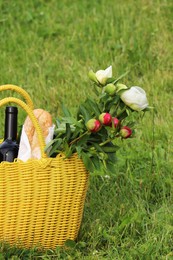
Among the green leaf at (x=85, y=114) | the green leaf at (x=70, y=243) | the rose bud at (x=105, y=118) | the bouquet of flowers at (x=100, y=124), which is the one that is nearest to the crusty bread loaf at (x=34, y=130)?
the bouquet of flowers at (x=100, y=124)

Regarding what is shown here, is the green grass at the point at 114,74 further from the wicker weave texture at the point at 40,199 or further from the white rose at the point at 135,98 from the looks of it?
the white rose at the point at 135,98

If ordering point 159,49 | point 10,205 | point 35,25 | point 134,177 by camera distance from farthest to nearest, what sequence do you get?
1. point 35,25
2. point 159,49
3. point 134,177
4. point 10,205

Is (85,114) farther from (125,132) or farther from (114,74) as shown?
(114,74)

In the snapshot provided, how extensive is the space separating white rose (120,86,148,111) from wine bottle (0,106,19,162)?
497 mm

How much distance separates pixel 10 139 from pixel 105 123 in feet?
1.53

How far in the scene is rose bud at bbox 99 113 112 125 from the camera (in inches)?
130

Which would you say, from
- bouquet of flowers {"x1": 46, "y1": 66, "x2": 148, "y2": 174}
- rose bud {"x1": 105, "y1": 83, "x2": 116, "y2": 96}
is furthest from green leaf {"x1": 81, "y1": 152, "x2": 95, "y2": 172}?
rose bud {"x1": 105, "y1": 83, "x2": 116, "y2": 96}

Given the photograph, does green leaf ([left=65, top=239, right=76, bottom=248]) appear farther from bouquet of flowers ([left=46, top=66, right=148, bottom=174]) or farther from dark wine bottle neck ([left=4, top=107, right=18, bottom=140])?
dark wine bottle neck ([left=4, top=107, right=18, bottom=140])

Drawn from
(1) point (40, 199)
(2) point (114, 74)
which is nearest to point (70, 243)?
(1) point (40, 199)

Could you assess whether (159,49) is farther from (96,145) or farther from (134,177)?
(96,145)

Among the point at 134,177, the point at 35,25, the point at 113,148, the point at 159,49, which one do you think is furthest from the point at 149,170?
the point at 35,25

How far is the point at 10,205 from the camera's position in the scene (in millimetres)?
3357

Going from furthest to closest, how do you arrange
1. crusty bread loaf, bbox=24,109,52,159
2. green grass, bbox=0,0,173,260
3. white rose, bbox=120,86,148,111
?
green grass, bbox=0,0,173,260 → crusty bread loaf, bbox=24,109,52,159 → white rose, bbox=120,86,148,111

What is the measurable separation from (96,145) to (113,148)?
86mm
